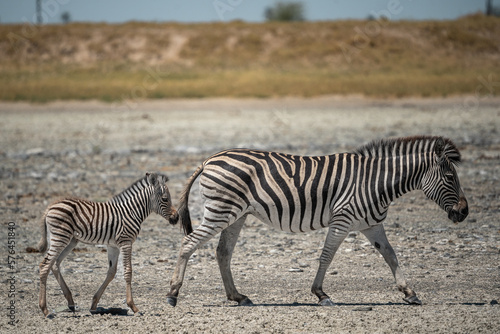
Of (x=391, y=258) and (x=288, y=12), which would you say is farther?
(x=288, y=12)

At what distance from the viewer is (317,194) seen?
7.32 metres

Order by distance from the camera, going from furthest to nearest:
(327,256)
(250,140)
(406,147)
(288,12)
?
(288,12) → (250,140) → (406,147) → (327,256)

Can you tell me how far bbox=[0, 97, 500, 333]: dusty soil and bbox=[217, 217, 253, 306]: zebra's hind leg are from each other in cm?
12

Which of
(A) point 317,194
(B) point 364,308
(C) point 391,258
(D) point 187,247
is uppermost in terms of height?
(A) point 317,194

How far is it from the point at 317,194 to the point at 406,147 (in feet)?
3.85

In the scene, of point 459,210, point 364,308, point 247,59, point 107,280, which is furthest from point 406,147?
point 247,59

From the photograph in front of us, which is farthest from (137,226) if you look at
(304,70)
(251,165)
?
(304,70)

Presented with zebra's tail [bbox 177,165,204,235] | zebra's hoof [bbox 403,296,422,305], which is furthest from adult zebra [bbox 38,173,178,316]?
zebra's hoof [bbox 403,296,422,305]

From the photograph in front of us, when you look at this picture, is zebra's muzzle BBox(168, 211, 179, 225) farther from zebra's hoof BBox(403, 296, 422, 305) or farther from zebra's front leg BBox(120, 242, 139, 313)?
zebra's hoof BBox(403, 296, 422, 305)

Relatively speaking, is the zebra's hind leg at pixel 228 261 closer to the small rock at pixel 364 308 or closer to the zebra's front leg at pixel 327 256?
the zebra's front leg at pixel 327 256

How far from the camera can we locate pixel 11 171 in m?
16.3

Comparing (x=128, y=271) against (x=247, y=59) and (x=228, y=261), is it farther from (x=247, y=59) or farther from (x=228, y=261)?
(x=247, y=59)

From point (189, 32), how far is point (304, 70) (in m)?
16.7

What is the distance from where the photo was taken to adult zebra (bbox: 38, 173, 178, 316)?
6.56m
